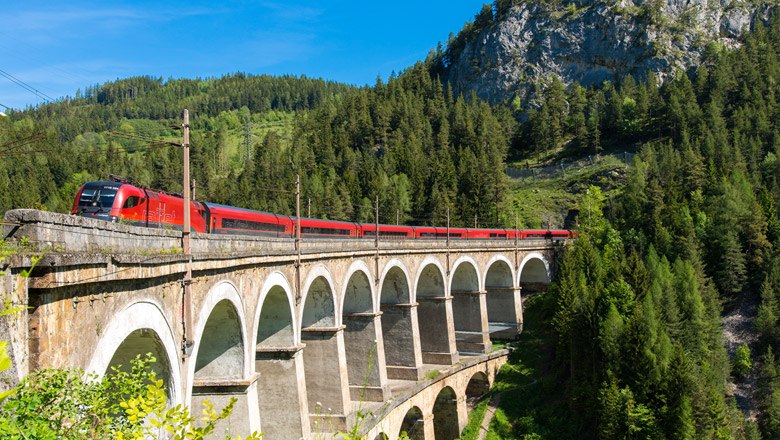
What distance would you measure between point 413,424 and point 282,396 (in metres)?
15.9

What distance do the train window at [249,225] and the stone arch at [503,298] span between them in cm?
2859

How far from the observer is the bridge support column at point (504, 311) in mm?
55109

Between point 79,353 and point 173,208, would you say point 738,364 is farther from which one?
point 79,353

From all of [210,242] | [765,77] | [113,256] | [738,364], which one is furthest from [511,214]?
[113,256]

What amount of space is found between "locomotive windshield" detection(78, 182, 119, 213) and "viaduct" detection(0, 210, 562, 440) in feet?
17.1

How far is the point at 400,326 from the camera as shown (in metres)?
38.9

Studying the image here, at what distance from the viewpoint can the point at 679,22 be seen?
416 feet

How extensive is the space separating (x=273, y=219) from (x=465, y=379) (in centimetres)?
2038

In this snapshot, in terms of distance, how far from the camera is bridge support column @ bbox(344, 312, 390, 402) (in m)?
32.7

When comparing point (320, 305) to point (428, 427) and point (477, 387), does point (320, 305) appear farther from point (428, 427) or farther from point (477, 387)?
point (477, 387)

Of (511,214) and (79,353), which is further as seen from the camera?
(511,214)

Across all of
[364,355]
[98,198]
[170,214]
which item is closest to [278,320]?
[170,214]

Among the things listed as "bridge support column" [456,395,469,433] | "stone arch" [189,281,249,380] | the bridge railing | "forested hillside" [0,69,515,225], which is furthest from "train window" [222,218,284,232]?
"forested hillside" [0,69,515,225]

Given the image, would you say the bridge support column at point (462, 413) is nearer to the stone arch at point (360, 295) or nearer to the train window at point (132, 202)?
the stone arch at point (360, 295)
